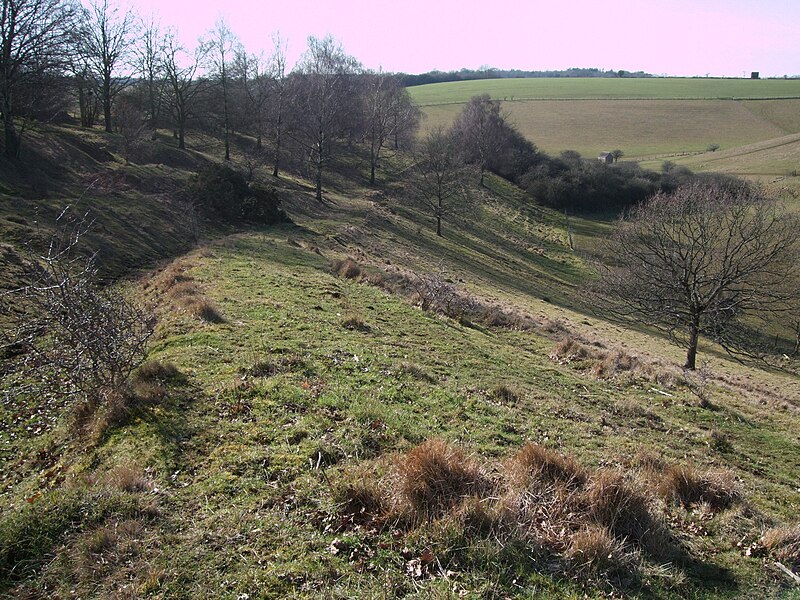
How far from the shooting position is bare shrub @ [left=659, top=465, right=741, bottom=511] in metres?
6.59

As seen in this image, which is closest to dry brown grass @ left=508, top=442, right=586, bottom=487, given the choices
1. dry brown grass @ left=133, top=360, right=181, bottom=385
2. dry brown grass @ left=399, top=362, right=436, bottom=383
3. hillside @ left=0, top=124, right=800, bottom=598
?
hillside @ left=0, top=124, right=800, bottom=598

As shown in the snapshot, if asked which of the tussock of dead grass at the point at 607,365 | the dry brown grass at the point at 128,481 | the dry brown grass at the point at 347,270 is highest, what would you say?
the dry brown grass at the point at 128,481

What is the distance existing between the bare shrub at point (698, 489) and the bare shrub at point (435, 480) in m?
2.73

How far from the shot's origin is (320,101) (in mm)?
39594

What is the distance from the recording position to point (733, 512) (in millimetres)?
6340

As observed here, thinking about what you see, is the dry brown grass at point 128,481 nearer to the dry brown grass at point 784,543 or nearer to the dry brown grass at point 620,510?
the dry brown grass at point 620,510

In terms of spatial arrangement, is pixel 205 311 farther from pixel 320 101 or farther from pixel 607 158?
pixel 607 158

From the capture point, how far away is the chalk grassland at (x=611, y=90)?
109 m

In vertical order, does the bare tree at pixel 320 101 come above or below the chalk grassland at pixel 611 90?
below

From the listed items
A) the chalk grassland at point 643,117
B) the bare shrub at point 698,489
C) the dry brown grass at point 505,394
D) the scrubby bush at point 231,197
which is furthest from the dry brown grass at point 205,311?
the chalk grassland at point 643,117

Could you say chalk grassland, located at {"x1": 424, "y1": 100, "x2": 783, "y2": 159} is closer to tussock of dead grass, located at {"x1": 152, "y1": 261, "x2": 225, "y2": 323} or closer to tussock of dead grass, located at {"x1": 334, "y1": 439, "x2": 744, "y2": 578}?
tussock of dead grass, located at {"x1": 152, "y1": 261, "x2": 225, "y2": 323}

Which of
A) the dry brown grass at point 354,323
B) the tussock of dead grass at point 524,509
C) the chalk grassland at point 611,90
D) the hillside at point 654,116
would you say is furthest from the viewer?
the chalk grassland at point 611,90

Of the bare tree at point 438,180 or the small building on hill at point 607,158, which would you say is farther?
the small building on hill at point 607,158

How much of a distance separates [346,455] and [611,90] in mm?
134806
